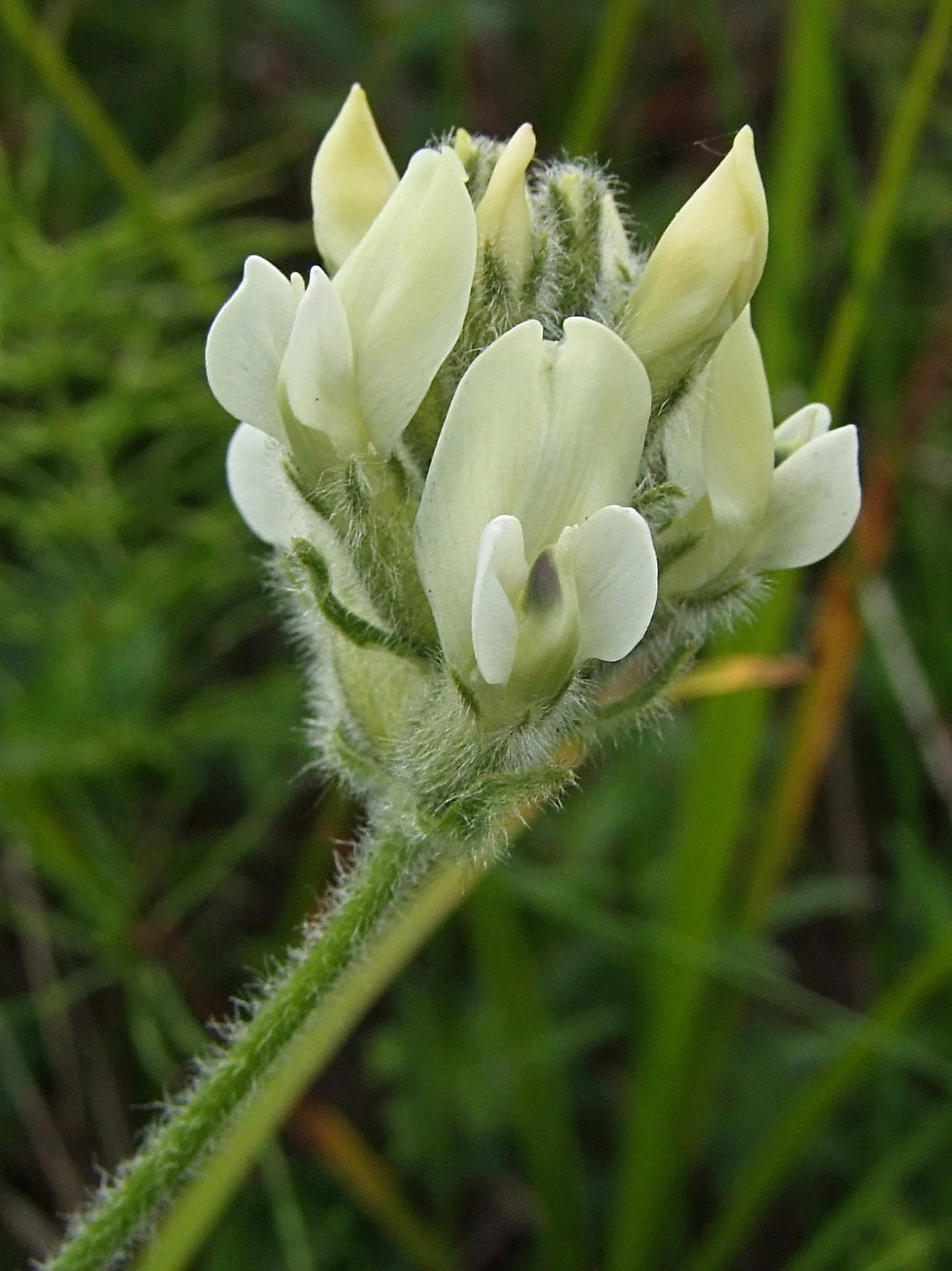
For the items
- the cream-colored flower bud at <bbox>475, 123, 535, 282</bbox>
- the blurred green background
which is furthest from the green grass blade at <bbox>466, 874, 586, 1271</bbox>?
the cream-colored flower bud at <bbox>475, 123, 535, 282</bbox>

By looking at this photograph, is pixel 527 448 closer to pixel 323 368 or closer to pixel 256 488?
pixel 323 368

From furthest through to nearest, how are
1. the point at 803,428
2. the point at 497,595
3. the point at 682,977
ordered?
1. the point at 682,977
2. the point at 803,428
3. the point at 497,595

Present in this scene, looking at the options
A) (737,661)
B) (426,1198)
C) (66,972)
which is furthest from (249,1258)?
(737,661)

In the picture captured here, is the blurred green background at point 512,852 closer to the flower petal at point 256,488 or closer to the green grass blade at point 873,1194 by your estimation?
the green grass blade at point 873,1194

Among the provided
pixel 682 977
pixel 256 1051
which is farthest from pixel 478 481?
pixel 682 977

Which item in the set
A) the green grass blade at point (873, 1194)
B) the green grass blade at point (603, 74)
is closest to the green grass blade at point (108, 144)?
the green grass blade at point (603, 74)

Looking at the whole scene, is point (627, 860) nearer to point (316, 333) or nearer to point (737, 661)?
point (737, 661)
